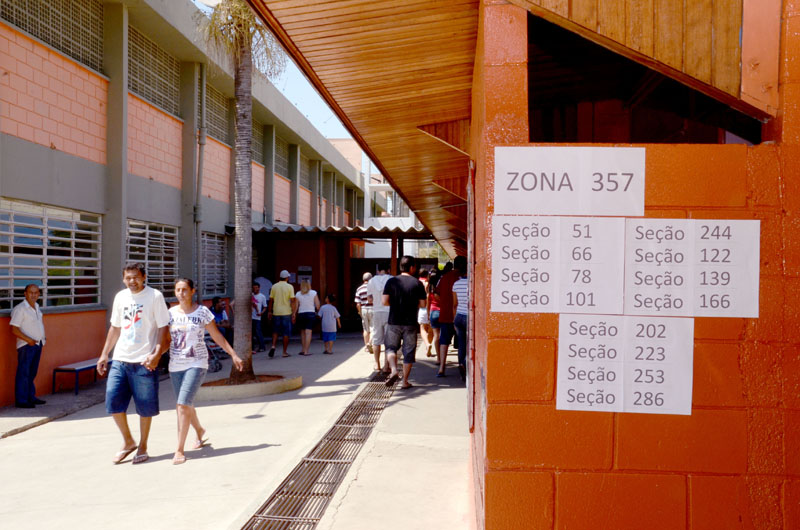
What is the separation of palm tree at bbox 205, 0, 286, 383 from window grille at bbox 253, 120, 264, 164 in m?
10.5

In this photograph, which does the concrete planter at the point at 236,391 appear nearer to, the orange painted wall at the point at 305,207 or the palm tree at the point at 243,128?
the palm tree at the point at 243,128

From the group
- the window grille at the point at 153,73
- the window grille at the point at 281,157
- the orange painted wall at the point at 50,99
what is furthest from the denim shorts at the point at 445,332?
the window grille at the point at 281,157

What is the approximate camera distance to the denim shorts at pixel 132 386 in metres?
6.45

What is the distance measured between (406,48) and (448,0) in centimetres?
69

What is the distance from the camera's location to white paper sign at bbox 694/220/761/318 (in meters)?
2.94

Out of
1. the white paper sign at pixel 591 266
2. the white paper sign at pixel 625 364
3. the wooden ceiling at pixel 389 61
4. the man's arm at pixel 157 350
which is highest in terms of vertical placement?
the wooden ceiling at pixel 389 61

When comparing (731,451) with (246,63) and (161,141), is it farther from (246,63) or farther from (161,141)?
(161,141)

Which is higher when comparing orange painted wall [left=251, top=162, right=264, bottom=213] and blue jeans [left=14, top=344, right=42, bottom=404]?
orange painted wall [left=251, top=162, right=264, bottom=213]

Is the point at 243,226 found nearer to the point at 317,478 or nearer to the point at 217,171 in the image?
the point at 317,478

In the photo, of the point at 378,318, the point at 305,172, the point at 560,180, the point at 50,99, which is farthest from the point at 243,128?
the point at 305,172

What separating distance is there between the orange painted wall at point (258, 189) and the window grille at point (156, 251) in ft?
20.7

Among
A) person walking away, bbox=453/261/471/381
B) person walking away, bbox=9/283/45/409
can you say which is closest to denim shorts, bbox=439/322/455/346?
person walking away, bbox=453/261/471/381

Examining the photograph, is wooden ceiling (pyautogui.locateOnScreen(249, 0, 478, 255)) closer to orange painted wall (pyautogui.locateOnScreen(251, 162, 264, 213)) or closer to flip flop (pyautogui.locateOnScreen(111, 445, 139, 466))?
flip flop (pyautogui.locateOnScreen(111, 445, 139, 466))

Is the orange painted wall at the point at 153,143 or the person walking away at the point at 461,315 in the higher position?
the orange painted wall at the point at 153,143
